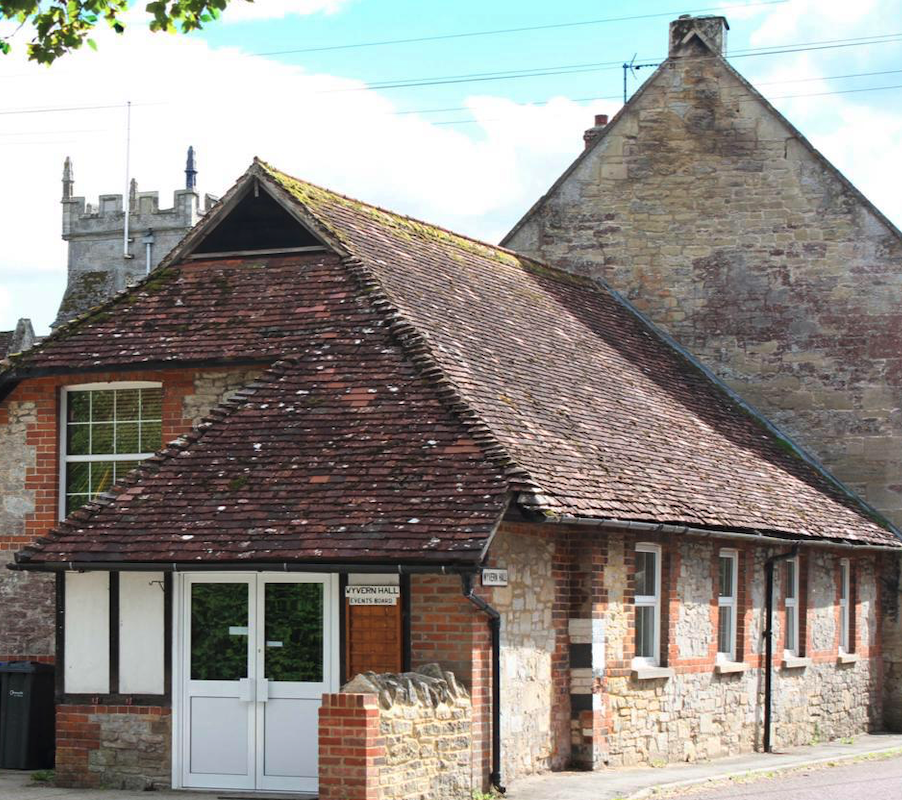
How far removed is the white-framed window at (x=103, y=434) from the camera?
19328mm

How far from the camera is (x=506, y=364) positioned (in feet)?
64.4

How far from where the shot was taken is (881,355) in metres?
27.3

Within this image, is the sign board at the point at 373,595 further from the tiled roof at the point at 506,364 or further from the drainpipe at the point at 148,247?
the drainpipe at the point at 148,247

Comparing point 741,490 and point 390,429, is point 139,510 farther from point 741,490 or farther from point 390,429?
point 741,490

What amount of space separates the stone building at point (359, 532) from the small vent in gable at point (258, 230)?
31mm

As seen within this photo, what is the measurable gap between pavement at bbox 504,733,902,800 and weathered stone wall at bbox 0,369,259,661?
4418 millimetres

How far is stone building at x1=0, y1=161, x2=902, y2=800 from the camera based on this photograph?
50.5 ft

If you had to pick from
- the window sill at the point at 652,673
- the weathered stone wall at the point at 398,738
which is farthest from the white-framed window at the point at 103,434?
the window sill at the point at 652,673

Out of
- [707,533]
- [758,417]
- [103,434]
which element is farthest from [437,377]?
[758,417]

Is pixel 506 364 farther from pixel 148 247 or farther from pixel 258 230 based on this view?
pixel 148 247

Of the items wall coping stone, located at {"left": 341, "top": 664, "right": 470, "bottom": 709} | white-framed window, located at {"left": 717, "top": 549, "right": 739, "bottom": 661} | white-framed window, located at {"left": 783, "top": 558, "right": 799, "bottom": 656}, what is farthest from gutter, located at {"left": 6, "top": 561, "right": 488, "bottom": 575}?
white-framed window, located at {"left": 783, "top": 558, "right": 799, "bottom": 656}

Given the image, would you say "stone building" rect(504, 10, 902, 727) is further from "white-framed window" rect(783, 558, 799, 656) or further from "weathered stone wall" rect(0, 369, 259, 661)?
"weathered stone wall" rect(0, 369, 259, 661)

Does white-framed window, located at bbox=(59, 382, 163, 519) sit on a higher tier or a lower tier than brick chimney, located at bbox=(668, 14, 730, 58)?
lower

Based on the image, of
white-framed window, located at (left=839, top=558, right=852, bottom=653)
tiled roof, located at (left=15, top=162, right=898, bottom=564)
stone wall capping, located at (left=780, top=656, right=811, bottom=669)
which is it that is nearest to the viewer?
tiled roof, located at (left=15, top=162, right=898, bottom=564)
